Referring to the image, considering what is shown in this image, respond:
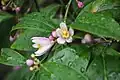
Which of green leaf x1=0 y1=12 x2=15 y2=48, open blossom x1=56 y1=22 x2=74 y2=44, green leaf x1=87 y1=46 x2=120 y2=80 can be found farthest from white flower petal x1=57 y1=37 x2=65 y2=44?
green leaf x1=0 y1=12 x2=15 y2=48

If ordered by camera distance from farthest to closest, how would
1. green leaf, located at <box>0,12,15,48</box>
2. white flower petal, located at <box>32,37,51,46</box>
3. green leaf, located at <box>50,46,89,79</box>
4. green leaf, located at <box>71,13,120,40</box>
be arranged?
1. green leaf, located at <box>0,12,15,48</box>
2. white flower petal, located at <box>32,37,51,46</box>
3. green leaf, located at <box>50,46,89,79</box>
4. green leaf, located at <box>71,13,120,40</box>

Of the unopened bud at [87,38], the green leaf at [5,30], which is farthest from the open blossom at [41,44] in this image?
the green leaf at [5,30]

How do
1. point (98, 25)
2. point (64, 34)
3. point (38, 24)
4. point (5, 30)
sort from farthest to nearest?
point (5, 30) → point (38, 24) → point (64, 34) → point (98, 25)

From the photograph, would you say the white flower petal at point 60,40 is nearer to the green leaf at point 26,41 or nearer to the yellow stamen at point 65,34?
the yellow stamen at point 65,34

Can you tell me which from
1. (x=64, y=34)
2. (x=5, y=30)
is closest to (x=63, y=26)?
(x=64, y=34)

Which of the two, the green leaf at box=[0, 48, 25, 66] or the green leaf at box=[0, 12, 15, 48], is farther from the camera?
the green leaf at box=[0, 12, 15, 48]

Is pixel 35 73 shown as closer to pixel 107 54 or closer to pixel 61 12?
pixel 107 54

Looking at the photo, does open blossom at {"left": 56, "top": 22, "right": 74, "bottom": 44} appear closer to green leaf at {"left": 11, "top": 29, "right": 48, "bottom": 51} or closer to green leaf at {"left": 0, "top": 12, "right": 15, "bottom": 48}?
green leaf at {"left": 11, "top": 29, "right": 48, "bottom": 51}

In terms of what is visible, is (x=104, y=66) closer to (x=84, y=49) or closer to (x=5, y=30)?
(x=84, y=49)
